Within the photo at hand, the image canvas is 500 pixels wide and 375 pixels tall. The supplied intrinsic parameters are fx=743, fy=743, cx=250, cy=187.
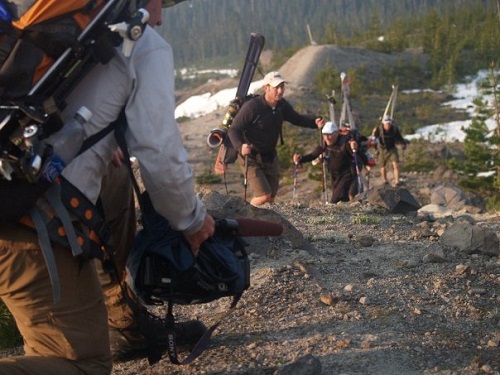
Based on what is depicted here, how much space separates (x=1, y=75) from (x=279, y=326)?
7.76 ft

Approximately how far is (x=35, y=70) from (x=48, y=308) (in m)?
0.94

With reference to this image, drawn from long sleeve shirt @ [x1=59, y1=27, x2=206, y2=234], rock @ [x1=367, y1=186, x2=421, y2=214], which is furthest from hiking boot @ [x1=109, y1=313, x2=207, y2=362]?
rock @ [x1=367, y1=186, x2=421, y2=214]

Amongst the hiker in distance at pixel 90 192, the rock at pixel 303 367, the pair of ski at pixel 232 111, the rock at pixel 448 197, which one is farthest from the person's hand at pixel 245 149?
the rock at pixel 448 197

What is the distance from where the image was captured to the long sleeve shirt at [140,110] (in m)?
2.94

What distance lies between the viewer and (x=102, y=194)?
360cm

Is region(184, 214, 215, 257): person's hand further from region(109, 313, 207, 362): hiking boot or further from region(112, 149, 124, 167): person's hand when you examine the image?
region(109, 313, 207, 362): hiking boot

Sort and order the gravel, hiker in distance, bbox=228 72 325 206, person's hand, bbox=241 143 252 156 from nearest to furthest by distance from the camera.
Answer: the gravel → person's hand, bbox=241 143 252 156 → hiker in distance, bbox=228 72 325 206

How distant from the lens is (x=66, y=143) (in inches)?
114

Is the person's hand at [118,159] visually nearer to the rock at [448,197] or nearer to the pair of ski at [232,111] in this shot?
the pair of ski at [232,111]

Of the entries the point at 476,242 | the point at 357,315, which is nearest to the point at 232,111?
the point at 476,242

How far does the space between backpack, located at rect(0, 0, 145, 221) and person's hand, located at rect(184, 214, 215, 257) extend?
0.74m

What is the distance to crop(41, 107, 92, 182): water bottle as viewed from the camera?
2.85 m

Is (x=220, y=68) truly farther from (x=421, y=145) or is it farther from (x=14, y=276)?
(x=14, y=276)

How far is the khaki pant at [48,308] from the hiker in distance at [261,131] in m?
6.52
